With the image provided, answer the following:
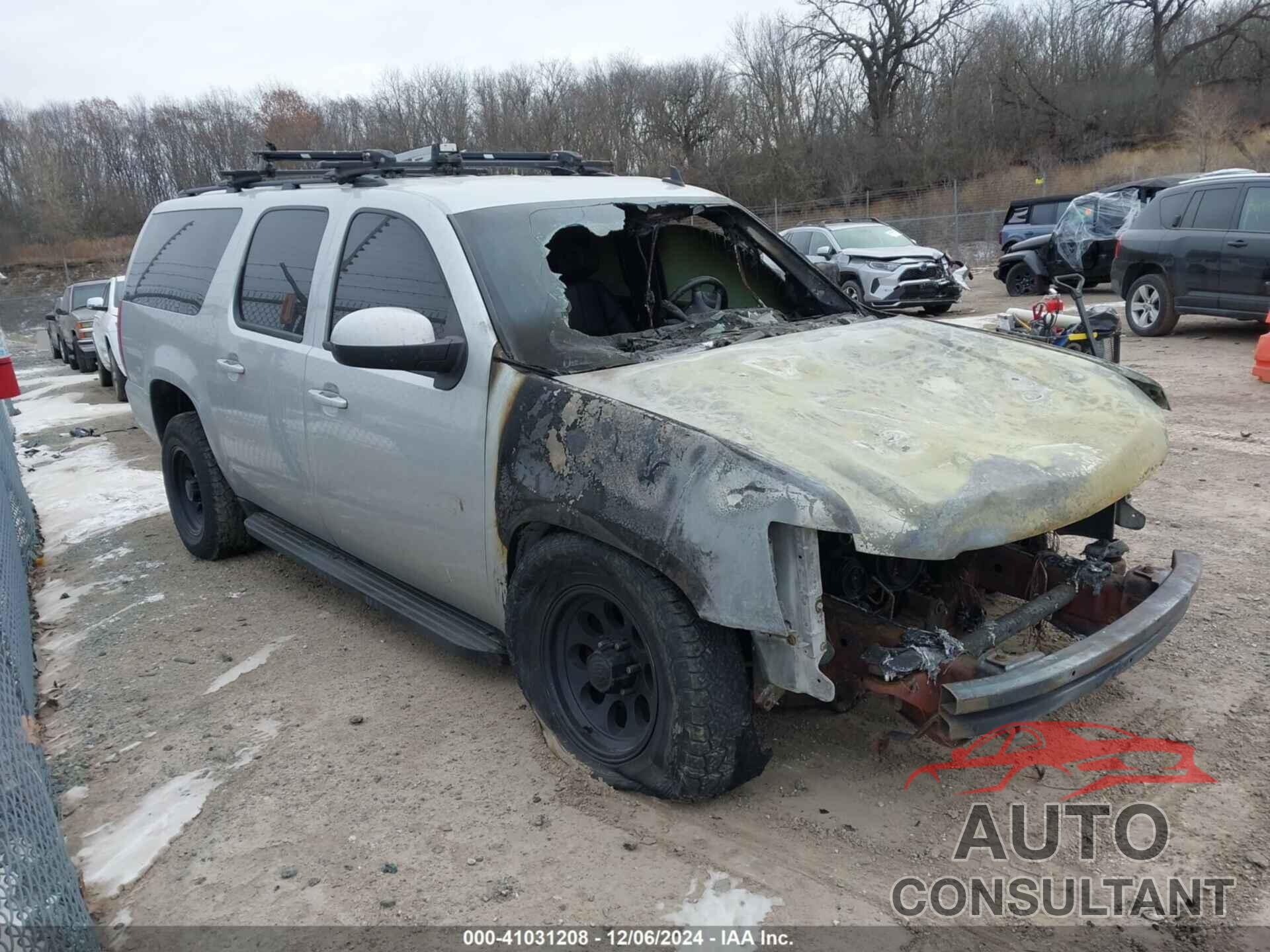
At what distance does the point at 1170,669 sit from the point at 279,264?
408cm

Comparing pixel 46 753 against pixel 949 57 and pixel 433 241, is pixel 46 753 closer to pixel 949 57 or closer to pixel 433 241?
pixel 433 241

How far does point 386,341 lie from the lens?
2.94 m

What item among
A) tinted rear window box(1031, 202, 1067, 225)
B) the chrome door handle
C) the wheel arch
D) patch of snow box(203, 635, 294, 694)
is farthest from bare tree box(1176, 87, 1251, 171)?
patch of snow box(203, 635, 294, 694)

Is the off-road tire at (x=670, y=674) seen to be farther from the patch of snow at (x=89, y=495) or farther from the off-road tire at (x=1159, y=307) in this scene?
the off-road tire at (x=1159, y=307)

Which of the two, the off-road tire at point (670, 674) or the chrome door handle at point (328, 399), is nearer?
the off-road tire at point (670, 674)

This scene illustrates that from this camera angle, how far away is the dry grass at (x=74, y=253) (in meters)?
42.4

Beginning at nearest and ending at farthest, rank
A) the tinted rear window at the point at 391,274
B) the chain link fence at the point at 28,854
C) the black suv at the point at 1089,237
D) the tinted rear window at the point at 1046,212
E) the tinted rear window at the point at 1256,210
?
the chain link fence at the point at 28,854
the tinted rear window at the point at 391,274
the tinted rear window at the point at 1256,210
the black suv at the point at 1089,237
the tinted rear window at the point at 1046,212

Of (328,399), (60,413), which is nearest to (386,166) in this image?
(328,399)

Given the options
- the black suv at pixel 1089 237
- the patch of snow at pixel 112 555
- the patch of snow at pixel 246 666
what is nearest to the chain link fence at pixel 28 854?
the patch of snow at pixel 246 666

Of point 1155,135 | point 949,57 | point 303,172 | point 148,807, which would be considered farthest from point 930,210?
point 148,807

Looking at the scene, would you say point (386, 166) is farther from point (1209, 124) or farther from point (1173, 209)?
point (1209, 124)

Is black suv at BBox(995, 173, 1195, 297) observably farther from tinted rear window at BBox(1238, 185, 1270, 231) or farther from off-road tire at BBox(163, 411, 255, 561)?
off-road tire at BBox(163, 411, 255, 561)

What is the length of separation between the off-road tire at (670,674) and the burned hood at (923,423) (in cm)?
48

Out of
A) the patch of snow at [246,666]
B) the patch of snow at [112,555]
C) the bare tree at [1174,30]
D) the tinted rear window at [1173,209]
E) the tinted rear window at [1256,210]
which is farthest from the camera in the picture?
the bare tree at [1174,30]
